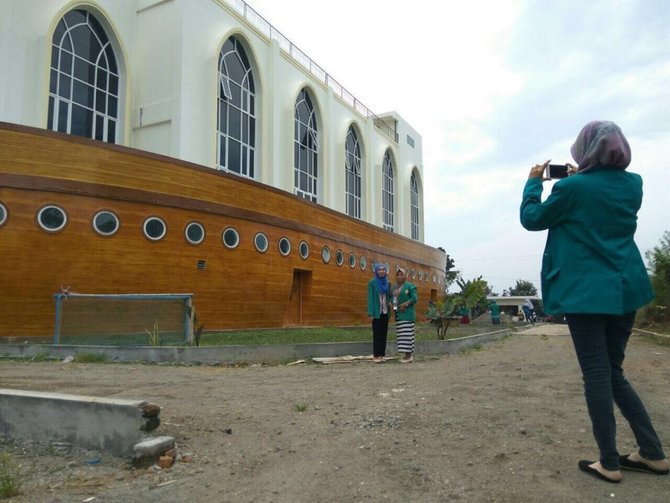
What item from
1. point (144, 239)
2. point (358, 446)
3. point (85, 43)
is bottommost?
point (358, 446)

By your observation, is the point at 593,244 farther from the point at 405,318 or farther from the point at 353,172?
the point at 353,172

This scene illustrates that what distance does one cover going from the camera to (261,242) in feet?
50.5

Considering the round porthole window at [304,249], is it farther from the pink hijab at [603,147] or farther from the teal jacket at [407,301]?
the pink hijab at [603,147]

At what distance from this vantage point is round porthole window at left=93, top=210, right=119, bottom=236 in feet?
38.9

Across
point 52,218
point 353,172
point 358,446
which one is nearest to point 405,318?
point 358,446

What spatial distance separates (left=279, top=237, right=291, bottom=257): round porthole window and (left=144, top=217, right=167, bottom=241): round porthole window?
13.4 ft

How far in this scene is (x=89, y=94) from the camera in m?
16.8

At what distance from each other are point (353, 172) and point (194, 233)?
57.2ft

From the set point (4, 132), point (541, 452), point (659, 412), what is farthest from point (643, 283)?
point (4, 132)

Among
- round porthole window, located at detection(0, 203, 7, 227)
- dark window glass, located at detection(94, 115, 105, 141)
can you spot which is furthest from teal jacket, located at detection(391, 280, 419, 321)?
dark window glass, located at detection(94, 115, 105, 141)

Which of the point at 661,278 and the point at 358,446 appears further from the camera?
the point at 661,278

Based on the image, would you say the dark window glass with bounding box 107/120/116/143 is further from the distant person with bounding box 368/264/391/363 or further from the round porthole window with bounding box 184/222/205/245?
the distant person with bounding box 368/264/391/363

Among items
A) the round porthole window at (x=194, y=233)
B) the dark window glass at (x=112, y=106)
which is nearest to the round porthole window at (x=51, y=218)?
the round porthole window at (x=194, y=233)

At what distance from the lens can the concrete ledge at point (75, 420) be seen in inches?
137
